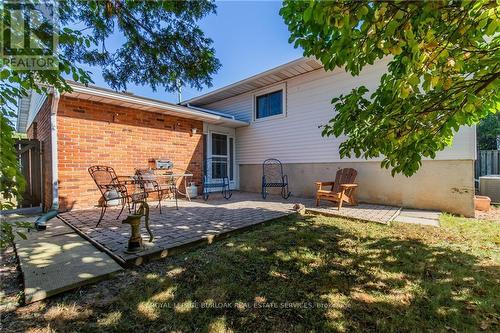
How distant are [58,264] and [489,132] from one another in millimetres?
16819

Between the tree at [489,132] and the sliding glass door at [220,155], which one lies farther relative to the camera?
the tree at [489,132]

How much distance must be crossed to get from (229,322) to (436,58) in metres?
2.19

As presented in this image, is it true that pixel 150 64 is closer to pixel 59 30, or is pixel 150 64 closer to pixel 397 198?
pixel 59 30

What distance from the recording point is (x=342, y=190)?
16.5ft

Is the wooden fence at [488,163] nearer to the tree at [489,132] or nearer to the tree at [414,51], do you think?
the tree at [489,132]

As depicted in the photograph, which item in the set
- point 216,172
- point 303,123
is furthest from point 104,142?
point 303,123

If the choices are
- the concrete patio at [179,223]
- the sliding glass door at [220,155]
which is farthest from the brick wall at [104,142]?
the sliding glass door at [220,155]

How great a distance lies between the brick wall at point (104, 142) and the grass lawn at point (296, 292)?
3816mm

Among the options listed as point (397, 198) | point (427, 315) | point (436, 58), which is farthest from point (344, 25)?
point (397, 198)

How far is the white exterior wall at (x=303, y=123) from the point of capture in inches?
240

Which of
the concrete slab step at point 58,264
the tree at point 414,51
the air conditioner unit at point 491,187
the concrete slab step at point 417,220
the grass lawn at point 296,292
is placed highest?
the tree at point 414,51

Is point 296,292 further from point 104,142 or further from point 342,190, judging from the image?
point 104,142

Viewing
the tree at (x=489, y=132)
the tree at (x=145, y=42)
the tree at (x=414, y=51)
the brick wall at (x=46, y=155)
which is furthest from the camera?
the tree at (x=489, y=132)

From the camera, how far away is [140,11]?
336 centimetres
